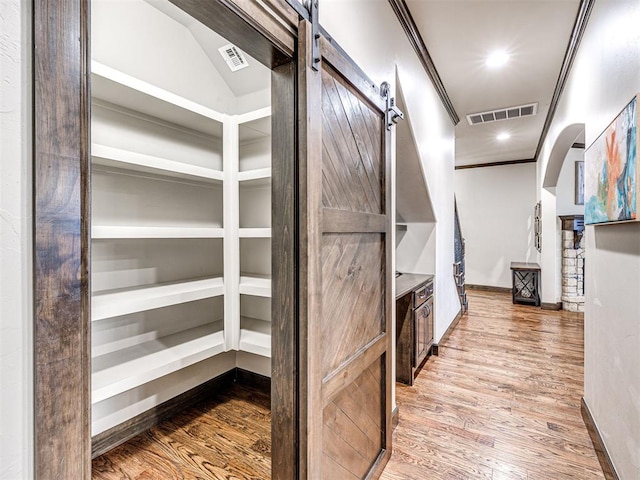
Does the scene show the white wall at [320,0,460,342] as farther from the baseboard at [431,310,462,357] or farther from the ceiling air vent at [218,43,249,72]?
the ceiling air vent at [218,43,249,72]

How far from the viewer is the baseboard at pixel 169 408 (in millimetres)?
1916

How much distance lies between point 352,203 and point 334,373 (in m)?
0.72

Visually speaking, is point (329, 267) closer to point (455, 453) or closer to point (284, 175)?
point (284, 175)

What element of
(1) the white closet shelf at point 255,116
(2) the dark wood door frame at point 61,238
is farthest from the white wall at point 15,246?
(1) the white closet shelf at point 255,116

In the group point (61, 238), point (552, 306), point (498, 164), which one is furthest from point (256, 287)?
point (498, 164)

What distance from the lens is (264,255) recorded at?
2.63m

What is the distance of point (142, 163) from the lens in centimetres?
179

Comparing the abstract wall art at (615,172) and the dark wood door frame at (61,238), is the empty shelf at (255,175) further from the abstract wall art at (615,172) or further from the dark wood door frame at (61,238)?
the abstract wall art at (615,172)

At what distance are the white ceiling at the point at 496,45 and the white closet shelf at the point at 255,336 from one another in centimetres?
252

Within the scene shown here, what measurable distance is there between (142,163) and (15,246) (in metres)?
1.41

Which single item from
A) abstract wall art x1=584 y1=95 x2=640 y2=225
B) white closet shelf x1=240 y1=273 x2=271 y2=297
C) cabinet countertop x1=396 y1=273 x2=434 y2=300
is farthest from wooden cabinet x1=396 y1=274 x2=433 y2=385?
abstract wall art x1=584 y1=95 x2=640 y2=225

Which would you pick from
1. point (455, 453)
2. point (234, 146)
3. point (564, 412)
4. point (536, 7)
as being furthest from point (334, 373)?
point (536, 7)

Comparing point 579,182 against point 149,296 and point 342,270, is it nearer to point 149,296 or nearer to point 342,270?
point 342,270

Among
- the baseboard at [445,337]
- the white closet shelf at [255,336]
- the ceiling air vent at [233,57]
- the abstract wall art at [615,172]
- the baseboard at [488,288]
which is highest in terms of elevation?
the ceiling air vent at [233,57]
